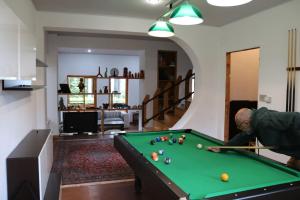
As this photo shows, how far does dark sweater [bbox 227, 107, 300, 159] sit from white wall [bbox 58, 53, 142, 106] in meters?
8.76

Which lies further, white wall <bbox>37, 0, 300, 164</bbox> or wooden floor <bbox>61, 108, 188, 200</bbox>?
white wall <bbox>37, 0, 300, 164</bbox>

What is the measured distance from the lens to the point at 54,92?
21.7ft

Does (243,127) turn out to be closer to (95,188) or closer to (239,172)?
(239,172)

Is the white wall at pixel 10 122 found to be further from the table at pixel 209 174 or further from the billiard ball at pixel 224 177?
the billiard ball at pixel 224 177

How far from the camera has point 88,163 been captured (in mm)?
4516

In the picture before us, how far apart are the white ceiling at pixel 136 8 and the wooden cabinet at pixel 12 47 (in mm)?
1768

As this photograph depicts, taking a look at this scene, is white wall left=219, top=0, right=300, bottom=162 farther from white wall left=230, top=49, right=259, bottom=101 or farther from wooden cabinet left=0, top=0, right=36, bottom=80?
wooden cabinet left=0, top=0, right=36, bottom=80

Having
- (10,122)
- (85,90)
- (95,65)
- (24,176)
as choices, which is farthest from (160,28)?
(95,65)

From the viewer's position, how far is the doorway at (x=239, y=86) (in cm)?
540

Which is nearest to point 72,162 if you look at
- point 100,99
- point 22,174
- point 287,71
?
point 22,174

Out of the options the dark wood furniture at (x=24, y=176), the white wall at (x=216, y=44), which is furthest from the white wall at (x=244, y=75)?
the dark wood furniture at (x=24, y=176)

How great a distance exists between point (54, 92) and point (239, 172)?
561 cm

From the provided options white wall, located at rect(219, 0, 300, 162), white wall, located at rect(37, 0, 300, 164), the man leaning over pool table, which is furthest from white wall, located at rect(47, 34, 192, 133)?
the man leaning over pool table

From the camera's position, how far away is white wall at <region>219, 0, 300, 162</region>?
3.80 m
